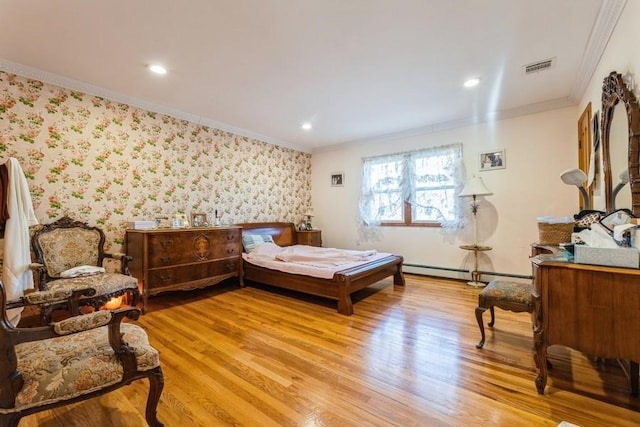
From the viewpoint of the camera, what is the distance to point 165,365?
2.06 metres

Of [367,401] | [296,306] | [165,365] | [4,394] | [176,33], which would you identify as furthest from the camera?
[296,306]

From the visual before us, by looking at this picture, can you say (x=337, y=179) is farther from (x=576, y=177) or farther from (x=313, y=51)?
(x=576, y=177)

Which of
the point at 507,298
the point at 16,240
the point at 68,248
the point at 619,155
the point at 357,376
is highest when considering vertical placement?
the point at 619,155

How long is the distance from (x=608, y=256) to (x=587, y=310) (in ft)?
1.08

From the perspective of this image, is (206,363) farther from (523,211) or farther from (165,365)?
(523,211)

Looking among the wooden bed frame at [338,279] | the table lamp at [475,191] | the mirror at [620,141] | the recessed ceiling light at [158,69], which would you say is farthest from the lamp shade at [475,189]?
the recessed ceiling light at [158,69]

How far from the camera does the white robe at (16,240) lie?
237cm

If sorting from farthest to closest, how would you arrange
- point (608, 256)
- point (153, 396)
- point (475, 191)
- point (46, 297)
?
point (475, 191), point (46, 297), point (608, 256), point (153, 396)

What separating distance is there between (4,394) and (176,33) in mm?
2485

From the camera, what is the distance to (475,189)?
3988 millimetres

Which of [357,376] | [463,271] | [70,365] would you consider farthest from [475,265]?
[70,365]

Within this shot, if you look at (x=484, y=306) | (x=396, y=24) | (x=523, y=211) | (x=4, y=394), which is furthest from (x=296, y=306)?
(x=523, y=211)

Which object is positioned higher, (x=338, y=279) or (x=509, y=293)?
(x=509, y=293)

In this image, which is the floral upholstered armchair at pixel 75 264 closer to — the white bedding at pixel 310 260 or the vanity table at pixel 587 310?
the white bedding at pixel 310 260
